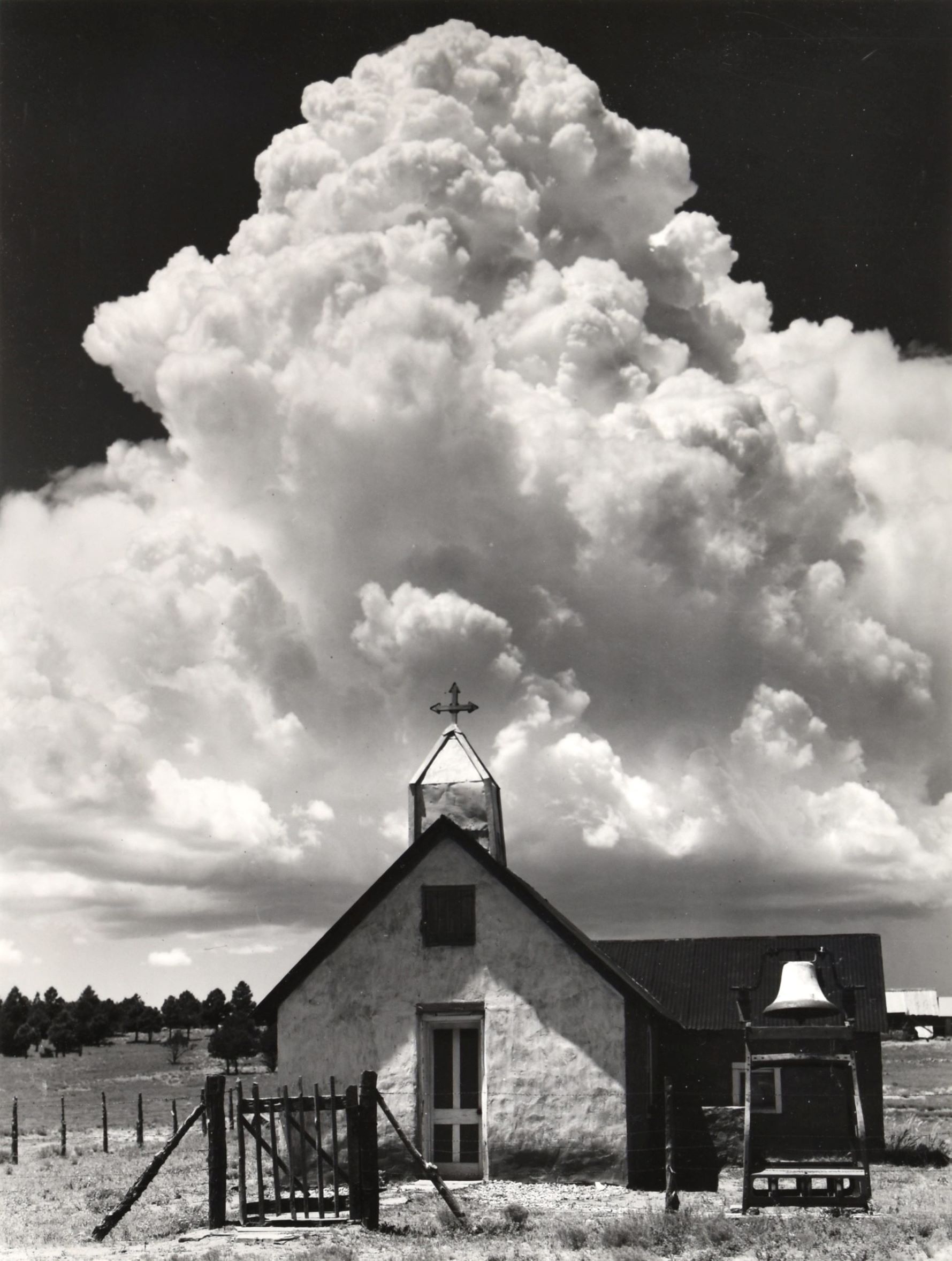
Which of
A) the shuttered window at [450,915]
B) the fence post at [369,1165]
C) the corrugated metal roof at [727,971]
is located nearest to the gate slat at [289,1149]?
the fence post at [369,1165]

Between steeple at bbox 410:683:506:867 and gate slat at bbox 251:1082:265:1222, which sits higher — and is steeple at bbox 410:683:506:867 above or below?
above

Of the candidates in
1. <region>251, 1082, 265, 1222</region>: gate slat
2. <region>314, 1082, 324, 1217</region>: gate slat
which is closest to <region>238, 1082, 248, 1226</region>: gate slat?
<region>251, 1082, 265, 1222</region>: gate slat

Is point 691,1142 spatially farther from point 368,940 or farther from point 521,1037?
point 368,940

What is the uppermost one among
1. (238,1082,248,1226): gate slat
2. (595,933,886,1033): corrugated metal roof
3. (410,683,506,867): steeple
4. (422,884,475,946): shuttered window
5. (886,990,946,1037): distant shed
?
(410,683,506,867): steeple

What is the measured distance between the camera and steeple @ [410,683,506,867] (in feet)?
75.5

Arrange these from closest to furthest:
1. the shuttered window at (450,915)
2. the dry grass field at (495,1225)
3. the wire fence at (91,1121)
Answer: the dry grass field at (495,1225), the shuttered window at (450,915), the wire fence at (91,1121)

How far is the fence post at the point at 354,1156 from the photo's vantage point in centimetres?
1486

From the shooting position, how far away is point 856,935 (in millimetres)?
27844

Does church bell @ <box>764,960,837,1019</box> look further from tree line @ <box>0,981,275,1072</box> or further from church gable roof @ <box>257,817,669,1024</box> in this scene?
tree line @ <box>0,981,275,1072</box>

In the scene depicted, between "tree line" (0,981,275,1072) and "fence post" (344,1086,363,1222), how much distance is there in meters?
52.3

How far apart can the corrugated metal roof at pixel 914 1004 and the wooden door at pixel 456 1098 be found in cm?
9000

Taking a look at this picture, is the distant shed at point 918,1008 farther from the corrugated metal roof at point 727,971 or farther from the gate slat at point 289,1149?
the gate slat at point 289,1149

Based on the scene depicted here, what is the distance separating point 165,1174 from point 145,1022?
97609 mm

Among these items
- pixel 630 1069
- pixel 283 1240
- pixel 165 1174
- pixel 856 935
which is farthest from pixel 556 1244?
pixel 856 935
